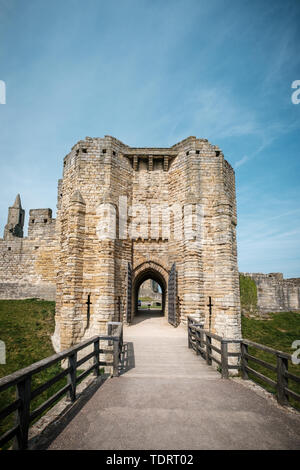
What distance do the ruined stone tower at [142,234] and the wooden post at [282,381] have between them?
261 inches

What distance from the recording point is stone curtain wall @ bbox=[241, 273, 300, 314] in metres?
18.7

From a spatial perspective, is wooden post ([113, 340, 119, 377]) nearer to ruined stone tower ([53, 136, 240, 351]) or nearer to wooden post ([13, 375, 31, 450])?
wooden post ([13, 375, 31, 450])

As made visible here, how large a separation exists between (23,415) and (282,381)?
3823 millimetres

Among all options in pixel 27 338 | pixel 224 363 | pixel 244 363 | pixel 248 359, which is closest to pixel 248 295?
pixel 248 359

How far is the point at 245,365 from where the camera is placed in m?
5.30

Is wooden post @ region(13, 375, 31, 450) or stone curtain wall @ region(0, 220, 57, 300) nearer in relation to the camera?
wooden post @ region(13, 375, 31, 450)

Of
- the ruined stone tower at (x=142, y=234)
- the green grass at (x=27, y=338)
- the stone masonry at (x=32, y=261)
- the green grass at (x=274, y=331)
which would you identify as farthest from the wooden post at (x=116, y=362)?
the stone masonry at (x=32, y=261)

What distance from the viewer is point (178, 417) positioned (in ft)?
11.5

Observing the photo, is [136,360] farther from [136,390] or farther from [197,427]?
[197,427]

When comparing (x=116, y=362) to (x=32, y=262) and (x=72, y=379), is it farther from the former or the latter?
(x=32, y=262)

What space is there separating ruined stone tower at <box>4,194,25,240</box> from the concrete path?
64.6ft

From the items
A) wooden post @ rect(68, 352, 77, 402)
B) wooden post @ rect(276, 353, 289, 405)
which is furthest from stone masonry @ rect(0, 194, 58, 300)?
wooden post @ rect(276, 353, 289, 405)

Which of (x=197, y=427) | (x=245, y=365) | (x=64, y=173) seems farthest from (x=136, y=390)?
(x=64, y=173)

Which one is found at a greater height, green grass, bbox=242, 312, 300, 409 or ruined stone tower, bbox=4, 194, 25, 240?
ruined stone tower, bbox=4, 194, 25, 240
